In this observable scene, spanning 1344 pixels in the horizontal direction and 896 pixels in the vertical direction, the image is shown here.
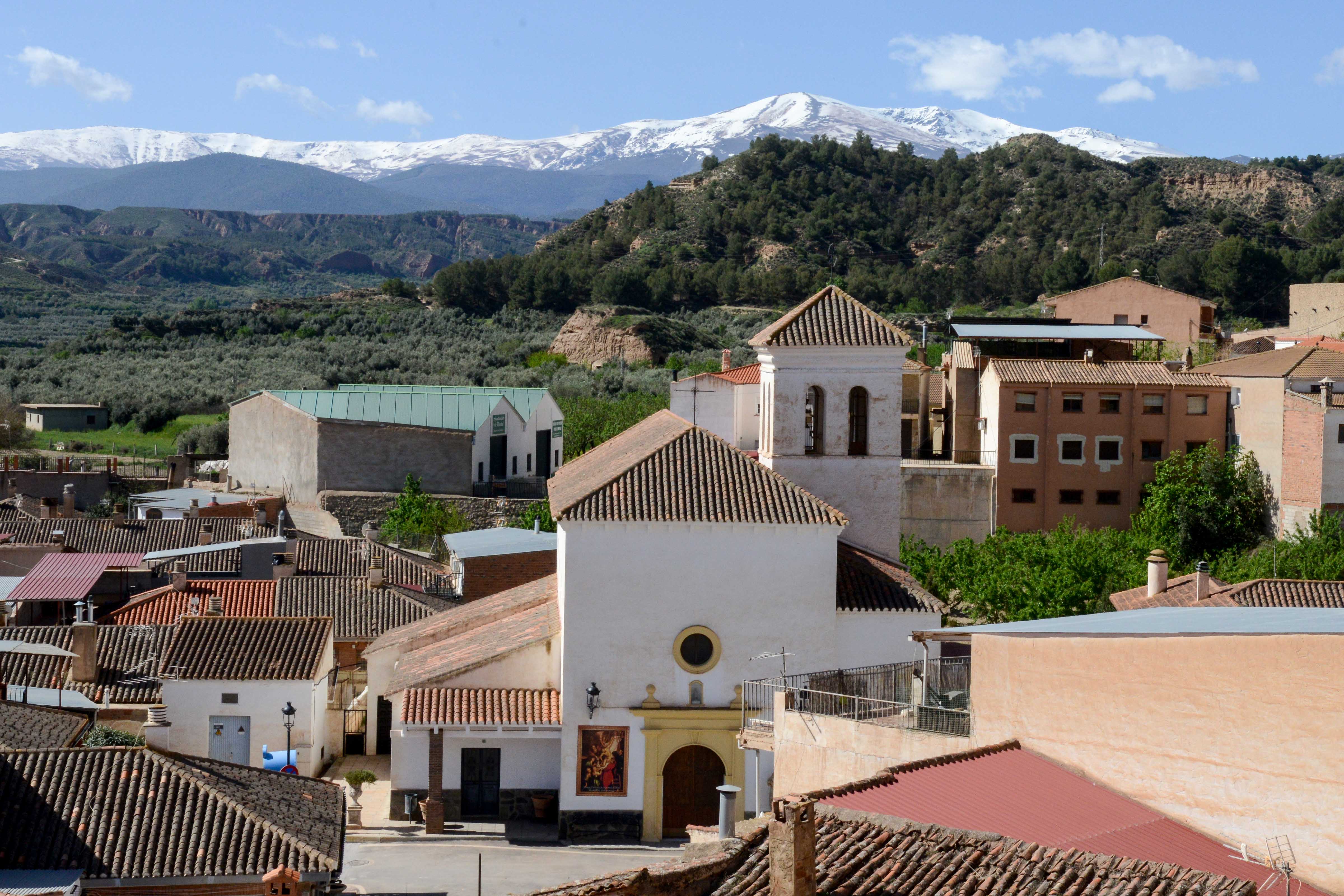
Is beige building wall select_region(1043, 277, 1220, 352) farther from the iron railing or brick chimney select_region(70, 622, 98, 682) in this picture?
the iron railing

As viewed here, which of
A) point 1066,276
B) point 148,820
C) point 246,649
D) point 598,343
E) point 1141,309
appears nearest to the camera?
point 148,820

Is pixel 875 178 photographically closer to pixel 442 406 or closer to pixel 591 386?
pixel 591 386

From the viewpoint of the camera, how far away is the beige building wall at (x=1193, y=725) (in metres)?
12.2

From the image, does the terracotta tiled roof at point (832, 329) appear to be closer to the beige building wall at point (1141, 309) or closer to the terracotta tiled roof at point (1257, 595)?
the terracotta tiled roof at point (1257, 595)

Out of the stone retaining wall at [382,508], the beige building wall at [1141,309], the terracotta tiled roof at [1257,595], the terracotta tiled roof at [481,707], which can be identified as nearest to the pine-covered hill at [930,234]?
the beige building wall at [1141,309]

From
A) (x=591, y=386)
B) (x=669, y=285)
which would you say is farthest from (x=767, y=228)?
(x=591, y=386)

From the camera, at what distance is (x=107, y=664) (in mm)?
26078

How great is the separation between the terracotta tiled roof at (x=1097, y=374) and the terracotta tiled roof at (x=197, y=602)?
25302 millimetres

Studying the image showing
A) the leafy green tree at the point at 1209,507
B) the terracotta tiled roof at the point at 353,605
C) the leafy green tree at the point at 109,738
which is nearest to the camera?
the leafy green tree at the point at 109,738

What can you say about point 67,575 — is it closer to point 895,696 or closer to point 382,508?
point 382,508

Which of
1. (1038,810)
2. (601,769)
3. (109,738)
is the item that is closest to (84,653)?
(109,738)

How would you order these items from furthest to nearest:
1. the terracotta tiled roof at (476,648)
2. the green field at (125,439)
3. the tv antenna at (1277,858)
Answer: the green field at (125,439) < the terracotta tiled roof at (476,648) < the tv antenna at (1277,858)

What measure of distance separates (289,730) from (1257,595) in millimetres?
17372

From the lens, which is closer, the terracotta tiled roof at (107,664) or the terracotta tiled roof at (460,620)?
the terracotta tiled roof at (107,664)
